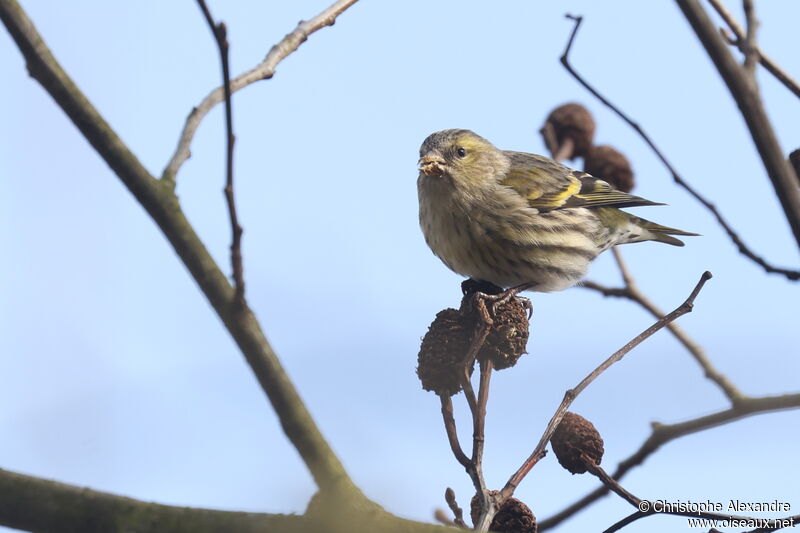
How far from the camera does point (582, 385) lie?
7.79 feet

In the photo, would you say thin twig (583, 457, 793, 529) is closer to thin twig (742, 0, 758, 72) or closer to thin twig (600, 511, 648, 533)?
thin twig (600, 511, 648, 533)

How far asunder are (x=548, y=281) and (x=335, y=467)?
3186 millimetres

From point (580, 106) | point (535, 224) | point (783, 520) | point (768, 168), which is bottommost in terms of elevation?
point (783, 520)

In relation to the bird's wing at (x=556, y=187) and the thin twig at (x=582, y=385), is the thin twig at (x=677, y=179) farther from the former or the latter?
the bird's wing at (x=556, y=187)

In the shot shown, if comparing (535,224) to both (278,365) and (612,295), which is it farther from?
(278,365)

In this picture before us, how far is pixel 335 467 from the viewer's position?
1.65m

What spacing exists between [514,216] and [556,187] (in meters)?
0.65

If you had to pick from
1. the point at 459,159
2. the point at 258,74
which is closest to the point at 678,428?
the point at 258,74

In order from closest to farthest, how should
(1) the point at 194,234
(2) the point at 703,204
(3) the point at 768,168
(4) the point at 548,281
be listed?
1. (1) the point at 194,234
2. (3) the point at 768,168
3. (2) the point at 703,204
4. (4) the point at 548,281

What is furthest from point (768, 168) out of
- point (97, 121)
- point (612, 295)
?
point (612, 295)

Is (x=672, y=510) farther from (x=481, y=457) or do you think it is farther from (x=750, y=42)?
(x=750, y=42)

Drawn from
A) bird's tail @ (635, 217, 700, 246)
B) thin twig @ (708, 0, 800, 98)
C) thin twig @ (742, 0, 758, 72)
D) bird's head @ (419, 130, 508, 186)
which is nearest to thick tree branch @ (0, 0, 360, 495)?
thin twig @ (742, 0, 758, 72)

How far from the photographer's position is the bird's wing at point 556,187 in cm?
518

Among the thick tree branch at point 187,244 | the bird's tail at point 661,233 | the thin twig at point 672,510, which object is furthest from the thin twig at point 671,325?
the thick tree branch at point 187,244
